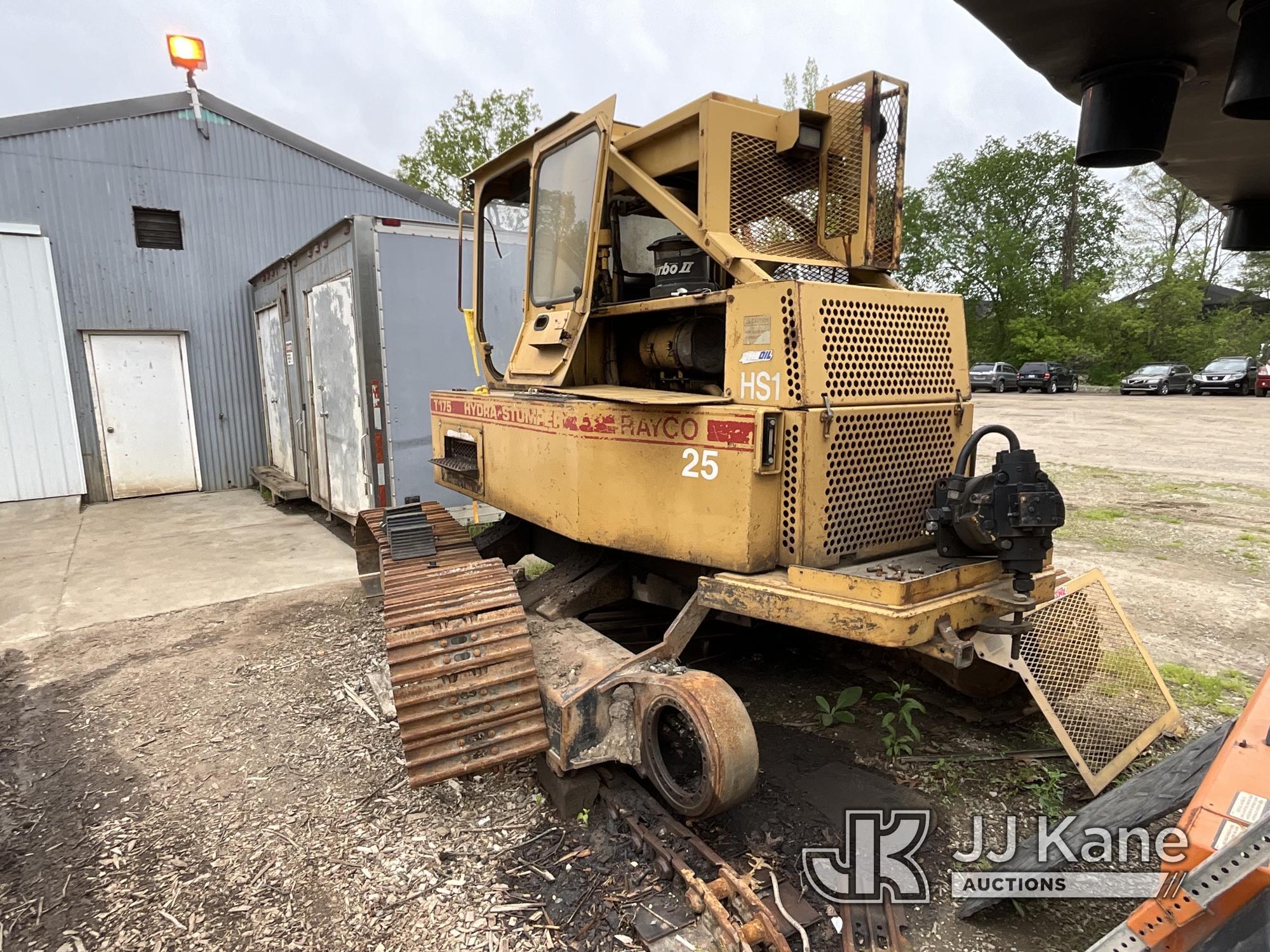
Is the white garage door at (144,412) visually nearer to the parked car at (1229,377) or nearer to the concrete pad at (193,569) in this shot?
the concrete pad at (193,569)

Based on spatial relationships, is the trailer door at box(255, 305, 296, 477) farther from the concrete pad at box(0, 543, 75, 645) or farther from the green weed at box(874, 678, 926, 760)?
the green weed at box(874, 678, 926, 760)

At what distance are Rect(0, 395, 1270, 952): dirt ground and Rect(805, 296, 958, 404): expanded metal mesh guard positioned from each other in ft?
6.21

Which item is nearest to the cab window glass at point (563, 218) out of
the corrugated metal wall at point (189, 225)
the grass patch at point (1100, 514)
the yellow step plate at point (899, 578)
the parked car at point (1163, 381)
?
the yellow step plate at point (899, 578)

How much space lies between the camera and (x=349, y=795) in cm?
365

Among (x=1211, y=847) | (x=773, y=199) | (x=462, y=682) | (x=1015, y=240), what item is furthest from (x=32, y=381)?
(x=1015, y=240)

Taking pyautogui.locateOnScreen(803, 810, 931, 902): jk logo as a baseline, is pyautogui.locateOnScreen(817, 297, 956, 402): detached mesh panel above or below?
above

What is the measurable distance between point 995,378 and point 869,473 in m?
38.5

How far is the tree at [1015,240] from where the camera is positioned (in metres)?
45.9

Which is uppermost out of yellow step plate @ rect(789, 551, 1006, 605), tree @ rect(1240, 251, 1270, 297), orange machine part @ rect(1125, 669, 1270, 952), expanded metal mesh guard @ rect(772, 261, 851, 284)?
tree @ rect(1240, 251, 1270, 297)

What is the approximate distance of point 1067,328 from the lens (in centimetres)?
4394

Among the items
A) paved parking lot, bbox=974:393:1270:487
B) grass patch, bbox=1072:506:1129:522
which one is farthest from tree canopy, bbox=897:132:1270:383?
grass patch, bbox=1072:506:1129:522

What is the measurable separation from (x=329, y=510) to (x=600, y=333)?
20.8 feet

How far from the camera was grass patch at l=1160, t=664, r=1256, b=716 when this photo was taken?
4.36 metres

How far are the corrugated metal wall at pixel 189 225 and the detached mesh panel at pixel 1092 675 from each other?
1231 cm
